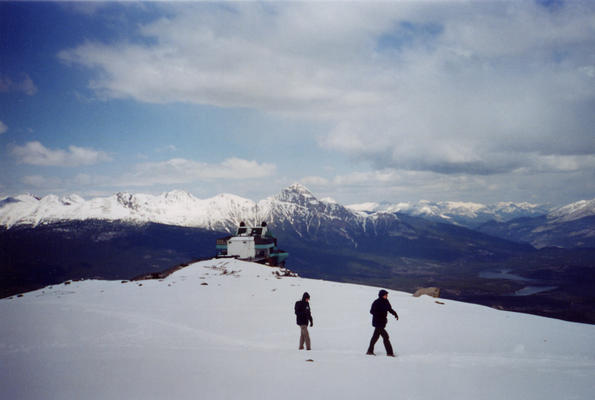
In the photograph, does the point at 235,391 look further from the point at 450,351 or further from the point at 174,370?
the point at 450,351

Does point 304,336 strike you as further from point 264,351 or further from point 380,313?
point 380,313

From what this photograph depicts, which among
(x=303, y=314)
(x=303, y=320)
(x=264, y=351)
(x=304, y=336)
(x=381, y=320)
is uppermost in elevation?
(x=381, y=320)

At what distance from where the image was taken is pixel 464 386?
1027 cm

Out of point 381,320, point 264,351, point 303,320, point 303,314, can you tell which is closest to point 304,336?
point 303,320

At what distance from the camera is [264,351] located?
14102 millimetres

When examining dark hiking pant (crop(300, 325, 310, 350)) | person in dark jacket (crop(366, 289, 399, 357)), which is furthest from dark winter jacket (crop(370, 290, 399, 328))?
dark hiking pant (crop(300, 325, 310, 350))

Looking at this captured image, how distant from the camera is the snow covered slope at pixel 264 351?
9.70 meters

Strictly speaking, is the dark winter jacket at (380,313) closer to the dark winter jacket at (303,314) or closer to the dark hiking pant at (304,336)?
the dark winter jacket at (303,314)

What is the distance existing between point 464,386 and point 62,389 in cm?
1117

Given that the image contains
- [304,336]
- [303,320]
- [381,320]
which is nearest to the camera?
[381,320]

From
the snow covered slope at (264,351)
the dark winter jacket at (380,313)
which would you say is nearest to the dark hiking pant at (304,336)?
the snow covered slope at (264,351)

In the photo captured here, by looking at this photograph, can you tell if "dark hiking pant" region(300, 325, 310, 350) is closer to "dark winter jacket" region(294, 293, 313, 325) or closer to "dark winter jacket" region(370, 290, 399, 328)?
"dark winter jacket" region(294, 293, 313, 325)

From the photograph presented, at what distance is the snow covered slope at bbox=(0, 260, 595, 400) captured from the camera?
9695mm

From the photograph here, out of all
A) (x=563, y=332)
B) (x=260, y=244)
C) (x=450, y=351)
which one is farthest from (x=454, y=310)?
(x=260, y=244)
